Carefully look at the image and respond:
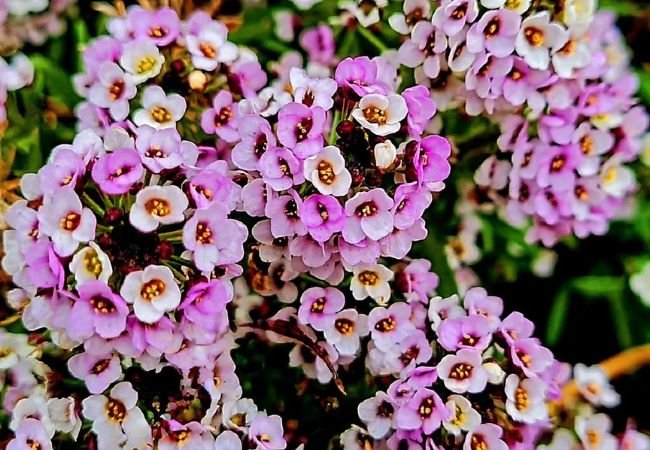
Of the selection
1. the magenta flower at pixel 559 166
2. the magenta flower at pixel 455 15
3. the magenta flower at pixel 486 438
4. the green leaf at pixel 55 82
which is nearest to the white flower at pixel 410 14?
the magenta flower at pixel 455 15

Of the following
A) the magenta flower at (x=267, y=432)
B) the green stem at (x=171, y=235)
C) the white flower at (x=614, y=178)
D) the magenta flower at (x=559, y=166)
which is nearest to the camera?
the green stem at (x=171, y=235)

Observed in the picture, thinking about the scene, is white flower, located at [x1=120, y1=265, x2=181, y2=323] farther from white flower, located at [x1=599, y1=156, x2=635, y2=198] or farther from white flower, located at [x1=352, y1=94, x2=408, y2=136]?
white flower, located at [x1=599, y1=156, x2=635, y2=198]

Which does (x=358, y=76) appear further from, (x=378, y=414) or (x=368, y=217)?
(x=378, y=414)

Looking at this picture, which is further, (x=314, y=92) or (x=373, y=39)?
(x=373, y=39)

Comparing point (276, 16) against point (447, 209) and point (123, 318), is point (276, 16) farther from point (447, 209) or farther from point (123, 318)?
point (123, 318)

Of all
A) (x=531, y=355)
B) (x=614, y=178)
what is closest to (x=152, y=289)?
(x=531, y=355)

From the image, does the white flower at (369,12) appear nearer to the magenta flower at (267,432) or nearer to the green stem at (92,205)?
the green stem at (92,205)
